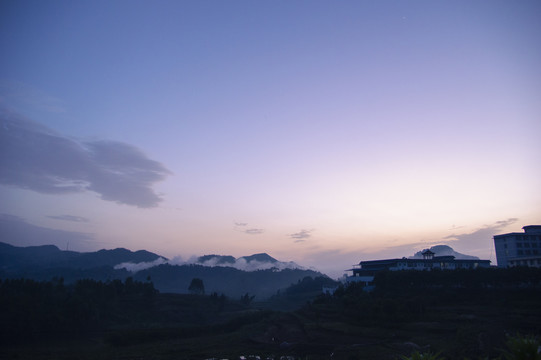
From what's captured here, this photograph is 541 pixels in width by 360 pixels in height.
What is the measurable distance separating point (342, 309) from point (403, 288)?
1449 cm

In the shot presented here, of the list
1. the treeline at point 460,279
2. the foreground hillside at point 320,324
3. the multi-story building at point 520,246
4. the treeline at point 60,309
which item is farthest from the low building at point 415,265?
the treeline at point 60,309

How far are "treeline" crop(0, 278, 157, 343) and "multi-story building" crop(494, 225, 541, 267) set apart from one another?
8787cm

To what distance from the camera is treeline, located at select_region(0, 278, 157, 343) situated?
54.5m

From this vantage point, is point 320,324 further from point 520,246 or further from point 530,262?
point 520,246

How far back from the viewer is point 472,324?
42219mm

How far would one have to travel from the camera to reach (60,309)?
6106cm

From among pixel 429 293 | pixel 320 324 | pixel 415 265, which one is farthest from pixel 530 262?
pixel 320 324

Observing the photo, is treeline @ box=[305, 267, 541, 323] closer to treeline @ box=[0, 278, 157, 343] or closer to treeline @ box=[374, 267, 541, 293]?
treeline @ box=[374, 267, 541, 293]

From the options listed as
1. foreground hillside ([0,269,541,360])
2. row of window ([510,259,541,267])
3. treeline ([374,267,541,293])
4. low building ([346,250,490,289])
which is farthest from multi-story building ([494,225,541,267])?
foreground hillside ([0,269,541,360])

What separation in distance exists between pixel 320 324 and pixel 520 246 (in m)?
59.1

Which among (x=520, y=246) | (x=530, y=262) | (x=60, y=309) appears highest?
(x=520, y=246)

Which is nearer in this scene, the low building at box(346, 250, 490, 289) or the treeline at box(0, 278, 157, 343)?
the treeline at box(0, 278, 157, 343)

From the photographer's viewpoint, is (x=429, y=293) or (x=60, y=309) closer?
(x=429, y=293)

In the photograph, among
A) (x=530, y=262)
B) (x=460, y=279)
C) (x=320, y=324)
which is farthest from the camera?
(x=530, y=262)
